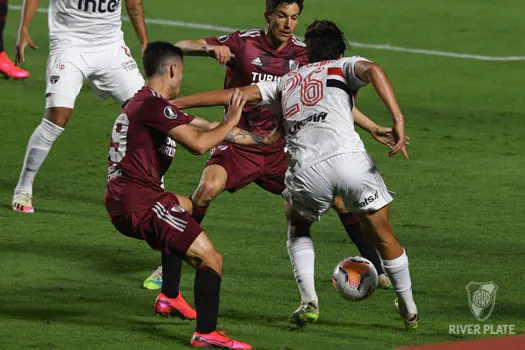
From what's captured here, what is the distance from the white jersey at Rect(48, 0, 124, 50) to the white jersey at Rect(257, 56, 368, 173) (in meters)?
3.69

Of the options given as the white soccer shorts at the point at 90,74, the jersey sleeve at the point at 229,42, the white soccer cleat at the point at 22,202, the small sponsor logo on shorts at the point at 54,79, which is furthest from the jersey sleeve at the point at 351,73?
the white soccer cleat at the point at 22,202

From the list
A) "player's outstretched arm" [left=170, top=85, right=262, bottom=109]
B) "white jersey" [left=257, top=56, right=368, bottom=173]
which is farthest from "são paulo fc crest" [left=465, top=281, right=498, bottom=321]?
"player's outstretched arm" [left=170, top=85, right=262, bottom=109]

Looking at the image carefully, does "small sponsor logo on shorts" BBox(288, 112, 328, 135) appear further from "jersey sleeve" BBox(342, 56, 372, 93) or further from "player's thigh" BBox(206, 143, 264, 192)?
"player's thigh" BBox(206, 143, 264, 192)

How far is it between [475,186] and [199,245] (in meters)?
5.65

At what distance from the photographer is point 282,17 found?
8969 mm

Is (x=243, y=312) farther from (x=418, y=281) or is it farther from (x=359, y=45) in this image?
(x=359, y=45)

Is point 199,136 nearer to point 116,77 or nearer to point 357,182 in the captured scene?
point 357,182

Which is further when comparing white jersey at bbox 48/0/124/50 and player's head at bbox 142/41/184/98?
white jersey at bbox 48/0/124/50

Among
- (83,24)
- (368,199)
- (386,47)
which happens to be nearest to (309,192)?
(368,199)

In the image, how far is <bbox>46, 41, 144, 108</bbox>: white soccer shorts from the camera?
10.6 metres

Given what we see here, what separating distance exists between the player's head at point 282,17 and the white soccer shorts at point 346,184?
1.74 m

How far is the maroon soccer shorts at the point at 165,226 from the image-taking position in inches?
275

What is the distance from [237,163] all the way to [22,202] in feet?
8.32

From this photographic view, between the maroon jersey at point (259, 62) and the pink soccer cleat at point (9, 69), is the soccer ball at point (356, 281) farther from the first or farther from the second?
the pink soccer cleat at point (9, 69)
